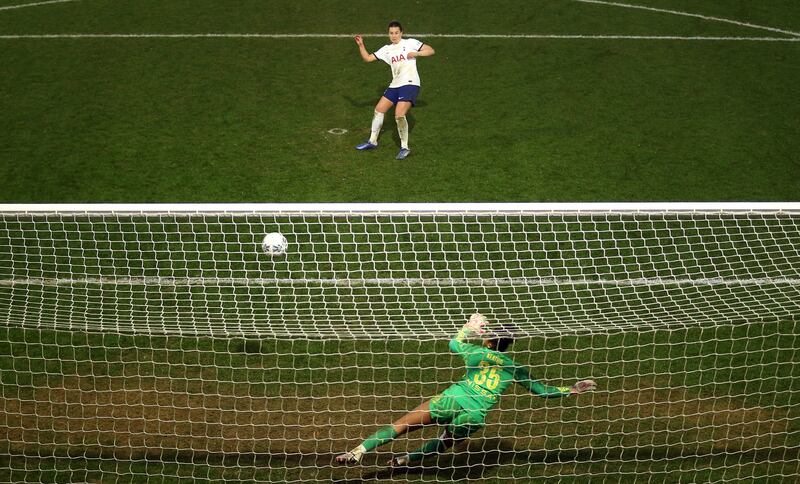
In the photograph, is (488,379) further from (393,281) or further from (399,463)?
(393,281)

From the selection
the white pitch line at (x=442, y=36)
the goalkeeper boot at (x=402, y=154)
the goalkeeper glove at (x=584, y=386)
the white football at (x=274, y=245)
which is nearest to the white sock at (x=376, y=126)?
the goalkeeper boot at (x=402, y=154)

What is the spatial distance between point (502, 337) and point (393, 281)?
2.62 m

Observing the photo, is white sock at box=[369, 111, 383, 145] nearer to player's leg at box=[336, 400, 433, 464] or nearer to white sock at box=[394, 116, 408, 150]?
white sock at box=[394, 116, 408, 150]

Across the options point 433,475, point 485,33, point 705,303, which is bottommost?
point 433,475

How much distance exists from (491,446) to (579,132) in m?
5.87

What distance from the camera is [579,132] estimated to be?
12.1 meters

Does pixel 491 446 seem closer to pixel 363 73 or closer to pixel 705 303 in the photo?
pixel 705 303

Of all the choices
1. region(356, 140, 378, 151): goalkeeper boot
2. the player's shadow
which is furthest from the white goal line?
region(356, 140, 378, 151): goalkeeper boot

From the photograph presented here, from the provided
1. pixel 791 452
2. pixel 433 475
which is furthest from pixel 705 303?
pixel 433 475

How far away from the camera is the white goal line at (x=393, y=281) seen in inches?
362

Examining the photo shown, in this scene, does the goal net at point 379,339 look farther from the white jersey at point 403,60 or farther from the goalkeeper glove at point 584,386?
the white jersey at point 403,60

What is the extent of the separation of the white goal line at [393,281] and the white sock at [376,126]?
291cm

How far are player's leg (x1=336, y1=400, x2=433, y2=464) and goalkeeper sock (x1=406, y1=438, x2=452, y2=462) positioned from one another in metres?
0.22

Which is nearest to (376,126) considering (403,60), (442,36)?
(403,60)
